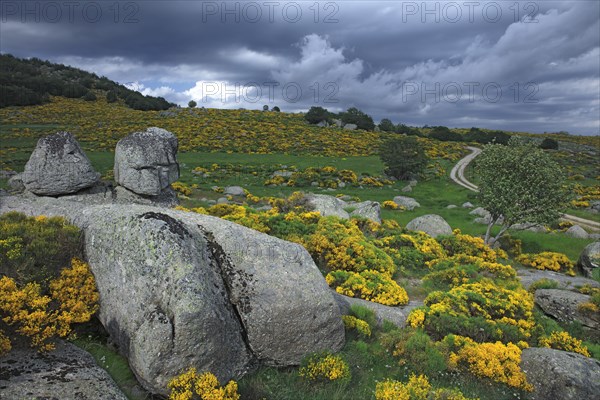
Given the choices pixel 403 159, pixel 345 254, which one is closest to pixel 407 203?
pixel 403 159

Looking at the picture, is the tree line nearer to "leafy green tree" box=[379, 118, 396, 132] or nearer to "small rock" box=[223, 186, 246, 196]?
"leafy green tree" box=[379, 118, 396, 132]

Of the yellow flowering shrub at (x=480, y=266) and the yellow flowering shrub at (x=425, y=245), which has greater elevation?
the yellow flowering shrub at (x=425, y=245)

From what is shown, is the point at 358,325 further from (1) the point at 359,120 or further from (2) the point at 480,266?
(1) the point at 359,120

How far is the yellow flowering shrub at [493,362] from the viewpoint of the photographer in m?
12.0

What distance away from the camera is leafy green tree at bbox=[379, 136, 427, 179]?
63.9 m

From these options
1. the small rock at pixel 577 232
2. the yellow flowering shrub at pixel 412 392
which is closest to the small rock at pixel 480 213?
the small rock at pixel 577 232

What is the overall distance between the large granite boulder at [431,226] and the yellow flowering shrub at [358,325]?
66.1 feet

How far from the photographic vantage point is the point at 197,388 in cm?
889

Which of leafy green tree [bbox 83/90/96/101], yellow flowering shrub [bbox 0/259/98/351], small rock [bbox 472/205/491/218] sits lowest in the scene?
small rock [bbox 472/205/491/218]

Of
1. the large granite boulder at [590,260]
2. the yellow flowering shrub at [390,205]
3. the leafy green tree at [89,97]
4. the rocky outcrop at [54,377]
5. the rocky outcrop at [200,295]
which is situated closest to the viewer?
the rocky outcrop at [54,377]

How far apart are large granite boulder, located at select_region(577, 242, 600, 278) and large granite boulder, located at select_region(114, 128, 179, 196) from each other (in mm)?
30597

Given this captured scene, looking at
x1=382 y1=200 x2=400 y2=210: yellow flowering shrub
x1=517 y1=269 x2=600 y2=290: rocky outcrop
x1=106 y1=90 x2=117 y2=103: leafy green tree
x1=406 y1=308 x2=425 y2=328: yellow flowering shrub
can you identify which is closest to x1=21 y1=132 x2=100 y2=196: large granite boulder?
x1=406 y1=308 x2=425 y2=328: yellow flowering shrub

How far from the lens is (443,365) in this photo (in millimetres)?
12352

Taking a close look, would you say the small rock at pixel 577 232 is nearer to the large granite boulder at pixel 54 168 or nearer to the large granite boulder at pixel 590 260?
the large granite boulder at pixel 590 260
